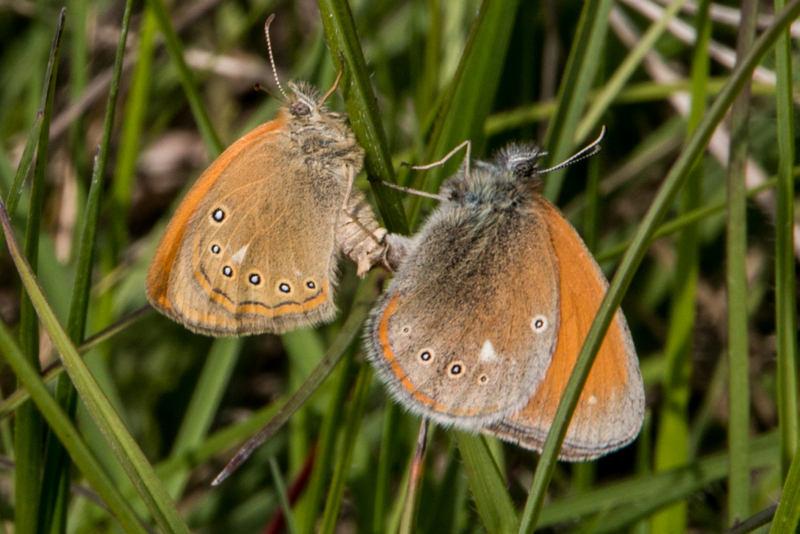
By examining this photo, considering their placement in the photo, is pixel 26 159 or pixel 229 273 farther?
pixel 229 273

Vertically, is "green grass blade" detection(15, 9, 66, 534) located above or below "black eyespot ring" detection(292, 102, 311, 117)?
below

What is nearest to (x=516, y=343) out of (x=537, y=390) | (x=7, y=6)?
(x=537, y=390)

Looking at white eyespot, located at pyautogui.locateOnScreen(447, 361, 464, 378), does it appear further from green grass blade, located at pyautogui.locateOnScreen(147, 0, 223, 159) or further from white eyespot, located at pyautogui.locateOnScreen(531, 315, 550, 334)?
green grass blade, located at pyautogui.locateOnScreen(147, 0, 223, 159)

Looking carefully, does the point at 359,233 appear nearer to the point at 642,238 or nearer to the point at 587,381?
the point at 587,381

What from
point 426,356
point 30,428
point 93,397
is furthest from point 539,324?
point 30,428

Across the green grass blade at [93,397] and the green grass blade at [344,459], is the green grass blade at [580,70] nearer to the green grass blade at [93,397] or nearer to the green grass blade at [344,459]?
the green grass blade at [344,459]

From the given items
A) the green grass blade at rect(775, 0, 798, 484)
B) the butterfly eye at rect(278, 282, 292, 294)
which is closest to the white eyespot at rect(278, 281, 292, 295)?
the butterfly eye at rect(278, 282, 292, 294)
